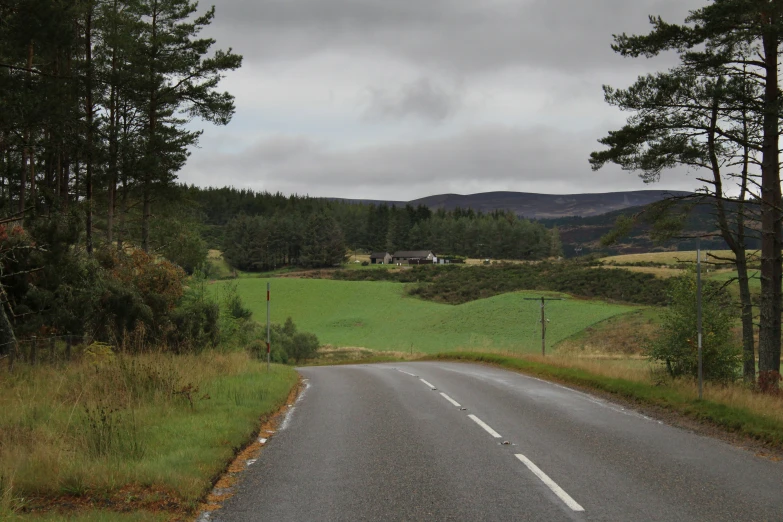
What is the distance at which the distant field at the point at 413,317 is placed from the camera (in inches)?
2181

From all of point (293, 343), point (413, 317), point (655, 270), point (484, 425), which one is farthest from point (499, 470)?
point (655, 270)

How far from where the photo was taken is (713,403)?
1137 centimetres

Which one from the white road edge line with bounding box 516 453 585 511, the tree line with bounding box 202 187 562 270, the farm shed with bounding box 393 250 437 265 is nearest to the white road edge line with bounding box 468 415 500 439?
the white road edge line with bounding box 516 453 585 511

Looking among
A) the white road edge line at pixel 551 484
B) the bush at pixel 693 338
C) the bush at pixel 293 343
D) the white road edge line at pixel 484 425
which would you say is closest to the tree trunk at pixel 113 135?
the white road edge line at pixel 484 425

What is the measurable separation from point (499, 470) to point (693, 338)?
11625mm

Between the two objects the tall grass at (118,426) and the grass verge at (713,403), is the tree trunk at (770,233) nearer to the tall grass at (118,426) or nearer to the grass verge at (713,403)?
the grass verge at (713,403)

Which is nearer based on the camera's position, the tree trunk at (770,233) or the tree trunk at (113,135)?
the tree trunk at (770,233)

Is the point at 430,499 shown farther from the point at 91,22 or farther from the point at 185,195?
the point at 185,195

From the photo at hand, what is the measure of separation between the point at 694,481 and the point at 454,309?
211 feet

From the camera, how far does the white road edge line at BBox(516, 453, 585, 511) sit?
235 inches

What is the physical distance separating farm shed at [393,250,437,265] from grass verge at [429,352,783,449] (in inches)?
5484

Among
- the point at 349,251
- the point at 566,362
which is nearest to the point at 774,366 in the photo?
the point at 566,362

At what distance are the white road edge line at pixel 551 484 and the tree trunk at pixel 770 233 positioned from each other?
10632 millimetres

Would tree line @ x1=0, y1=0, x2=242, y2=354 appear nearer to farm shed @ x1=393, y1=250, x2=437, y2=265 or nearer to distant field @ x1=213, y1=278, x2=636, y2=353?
distant field @ x1=213, y1=278, x2=636, y2=353
